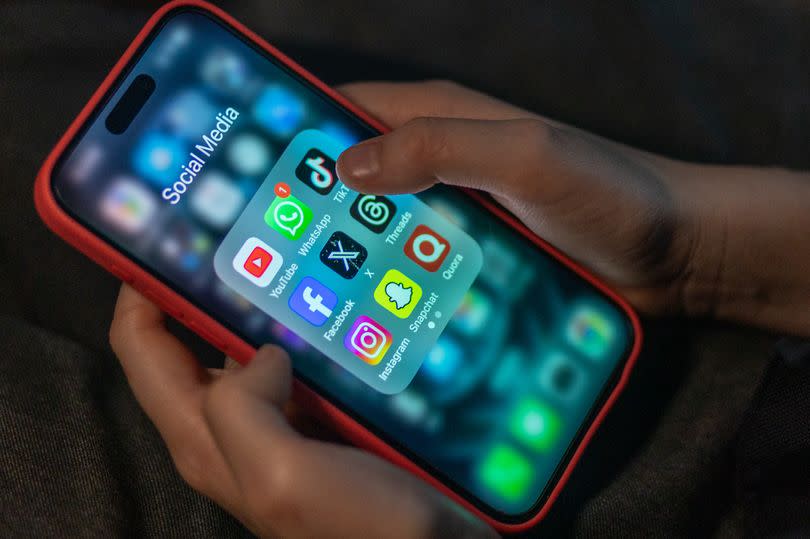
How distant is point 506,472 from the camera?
1.98ft

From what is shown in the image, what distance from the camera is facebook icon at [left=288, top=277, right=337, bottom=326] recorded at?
1.92 feet

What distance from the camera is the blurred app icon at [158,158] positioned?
22.7 inches

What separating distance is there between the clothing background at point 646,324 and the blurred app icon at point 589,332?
6 centimetres

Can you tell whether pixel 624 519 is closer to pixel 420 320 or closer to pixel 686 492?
pixel 686 492

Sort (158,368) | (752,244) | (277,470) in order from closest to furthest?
(277,470) → (158,368) → (752,244)

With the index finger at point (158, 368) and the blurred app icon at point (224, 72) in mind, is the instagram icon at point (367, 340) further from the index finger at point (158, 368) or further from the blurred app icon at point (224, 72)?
the blurred app icon at point (224, 72)

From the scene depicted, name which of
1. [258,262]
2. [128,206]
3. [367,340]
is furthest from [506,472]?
[128,206]

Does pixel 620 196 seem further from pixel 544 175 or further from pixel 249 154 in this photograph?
pixel 249 154

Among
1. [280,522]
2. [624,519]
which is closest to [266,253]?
[280,522]

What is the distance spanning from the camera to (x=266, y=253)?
1.93 ft

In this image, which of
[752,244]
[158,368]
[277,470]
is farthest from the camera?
[752,244]

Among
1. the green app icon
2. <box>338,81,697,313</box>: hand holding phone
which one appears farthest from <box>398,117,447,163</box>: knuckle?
the green app icon

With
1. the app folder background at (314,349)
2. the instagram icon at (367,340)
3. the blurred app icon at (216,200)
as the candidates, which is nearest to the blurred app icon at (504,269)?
the app folder background at (314,349)

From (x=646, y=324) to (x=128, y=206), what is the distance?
48cm
